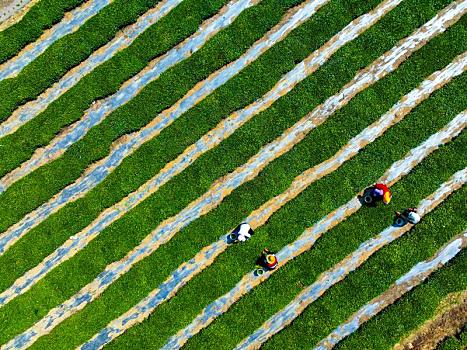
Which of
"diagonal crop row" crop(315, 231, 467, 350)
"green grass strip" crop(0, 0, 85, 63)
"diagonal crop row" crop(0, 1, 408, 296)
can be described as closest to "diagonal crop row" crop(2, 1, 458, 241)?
"diagonal crop row" crop(0, 1, 408, 296)

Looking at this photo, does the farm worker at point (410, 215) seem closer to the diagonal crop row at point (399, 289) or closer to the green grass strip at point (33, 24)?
the diagonal crop row at point (399, 289)

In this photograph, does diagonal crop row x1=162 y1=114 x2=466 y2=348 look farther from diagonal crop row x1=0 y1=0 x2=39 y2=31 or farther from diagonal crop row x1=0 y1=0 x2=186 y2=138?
diagonal crop row x1=0 y1=0 x2=39 y2=31

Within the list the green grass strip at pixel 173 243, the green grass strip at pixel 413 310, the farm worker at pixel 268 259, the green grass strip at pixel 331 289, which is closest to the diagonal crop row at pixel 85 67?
the green grass strip at pixel 173 243

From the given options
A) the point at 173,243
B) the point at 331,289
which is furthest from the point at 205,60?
the point at 331,289

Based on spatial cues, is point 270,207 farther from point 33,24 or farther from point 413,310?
point 33,24

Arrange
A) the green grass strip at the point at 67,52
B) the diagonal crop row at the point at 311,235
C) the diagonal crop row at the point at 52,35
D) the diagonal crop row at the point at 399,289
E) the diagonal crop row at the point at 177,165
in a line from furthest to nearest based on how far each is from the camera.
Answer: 1. the diagonal crop row at the point at 52,35
2. the green grass strip at the point at 67,52
3. the diagonal crop row at the point at 177,165
4. the diagonal crop row at the point at 311,235
5. the diagonal crop row at the point at 399,289

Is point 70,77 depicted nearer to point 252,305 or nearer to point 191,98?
point 191,98

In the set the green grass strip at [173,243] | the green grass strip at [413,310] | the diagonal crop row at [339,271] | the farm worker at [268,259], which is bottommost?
the green grass strip at [413,310]
